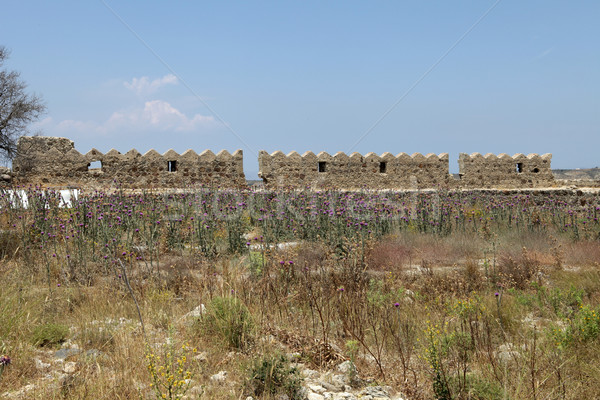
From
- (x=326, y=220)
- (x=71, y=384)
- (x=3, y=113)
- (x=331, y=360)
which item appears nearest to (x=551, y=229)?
(x=326, y=220)

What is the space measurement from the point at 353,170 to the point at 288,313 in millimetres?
11618

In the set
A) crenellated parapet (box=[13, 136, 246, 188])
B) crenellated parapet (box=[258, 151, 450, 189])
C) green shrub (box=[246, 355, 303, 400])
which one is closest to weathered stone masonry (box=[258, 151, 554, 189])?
crenellated parapet (box=[258, 151, 450, 189])

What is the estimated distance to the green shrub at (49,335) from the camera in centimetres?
372

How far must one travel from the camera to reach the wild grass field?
313 cm

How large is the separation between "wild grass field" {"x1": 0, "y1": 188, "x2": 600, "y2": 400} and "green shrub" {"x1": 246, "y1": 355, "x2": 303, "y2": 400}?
0.03ft

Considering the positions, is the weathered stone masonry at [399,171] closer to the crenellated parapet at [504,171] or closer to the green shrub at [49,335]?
the crenellated parapet at [504,171]

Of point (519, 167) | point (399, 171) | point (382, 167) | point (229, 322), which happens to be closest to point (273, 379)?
point (229, 322)

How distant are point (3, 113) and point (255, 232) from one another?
14.4 m

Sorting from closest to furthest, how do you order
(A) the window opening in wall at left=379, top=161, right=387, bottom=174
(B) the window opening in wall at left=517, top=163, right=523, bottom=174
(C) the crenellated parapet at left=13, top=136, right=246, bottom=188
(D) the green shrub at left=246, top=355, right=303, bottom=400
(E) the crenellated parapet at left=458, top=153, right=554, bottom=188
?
(D) the green shrub at left=246, top=355, right=303, bottom=400, (C) the crenellated parapet at left=13, top=136, right=246, bottom=188, (A) the window opening in wall at left=379, top=161, right=387, bottom=174, (E) the crenellated parapet at left=458, top=153, right=554, bottom=188, (B) the window opening in wall at left=517, top=163, right=523, bottom=174

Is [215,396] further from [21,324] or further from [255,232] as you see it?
[255,232]

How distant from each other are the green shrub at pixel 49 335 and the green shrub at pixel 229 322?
1.21m

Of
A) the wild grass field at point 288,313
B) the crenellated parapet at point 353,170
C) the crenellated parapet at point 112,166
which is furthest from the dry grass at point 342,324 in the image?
the crenellated parapet at point 353,170

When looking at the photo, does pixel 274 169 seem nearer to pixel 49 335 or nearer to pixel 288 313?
pixel 288 313

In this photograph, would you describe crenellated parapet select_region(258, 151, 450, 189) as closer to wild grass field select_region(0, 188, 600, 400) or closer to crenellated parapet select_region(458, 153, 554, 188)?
crenellated parapet select_region(458, 153, 554, 188)
